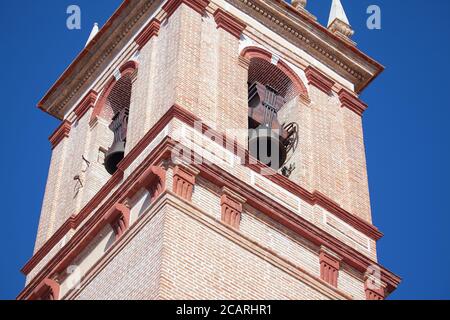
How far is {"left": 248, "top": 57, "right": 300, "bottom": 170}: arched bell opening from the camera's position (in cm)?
3522

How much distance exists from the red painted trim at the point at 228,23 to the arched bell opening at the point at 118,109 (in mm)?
2653

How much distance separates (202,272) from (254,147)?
6048mm

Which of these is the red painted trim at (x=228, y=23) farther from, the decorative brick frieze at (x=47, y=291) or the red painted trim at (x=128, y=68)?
the decorative brick frieze at (x=47, y=291)

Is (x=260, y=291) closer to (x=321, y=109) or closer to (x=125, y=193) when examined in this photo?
(x=125, y=193)

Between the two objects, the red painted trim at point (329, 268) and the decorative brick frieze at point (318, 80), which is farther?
the decorative brick frieze at point (318, 80)

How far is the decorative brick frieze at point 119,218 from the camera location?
31.7 m

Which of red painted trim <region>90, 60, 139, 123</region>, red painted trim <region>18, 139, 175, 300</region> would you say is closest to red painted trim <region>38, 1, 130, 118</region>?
red painted trim <region>90, 60, 139, 123</region>

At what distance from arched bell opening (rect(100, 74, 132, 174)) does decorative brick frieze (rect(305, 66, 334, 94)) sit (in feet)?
14.4

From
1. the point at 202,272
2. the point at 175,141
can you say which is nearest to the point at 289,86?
the point at 175,141

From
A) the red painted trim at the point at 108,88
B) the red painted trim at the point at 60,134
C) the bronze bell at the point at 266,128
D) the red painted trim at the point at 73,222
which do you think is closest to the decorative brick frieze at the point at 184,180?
the red painted trim at the point at 73,222

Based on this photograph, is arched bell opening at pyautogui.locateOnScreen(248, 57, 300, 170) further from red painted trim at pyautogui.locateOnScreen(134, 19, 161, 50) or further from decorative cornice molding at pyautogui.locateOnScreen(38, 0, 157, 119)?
decorative cornice molding at pyautogui.locateOnScreen(38, 0, 157, 119)

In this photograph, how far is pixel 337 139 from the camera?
37031 mm

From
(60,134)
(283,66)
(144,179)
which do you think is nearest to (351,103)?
(283,66)

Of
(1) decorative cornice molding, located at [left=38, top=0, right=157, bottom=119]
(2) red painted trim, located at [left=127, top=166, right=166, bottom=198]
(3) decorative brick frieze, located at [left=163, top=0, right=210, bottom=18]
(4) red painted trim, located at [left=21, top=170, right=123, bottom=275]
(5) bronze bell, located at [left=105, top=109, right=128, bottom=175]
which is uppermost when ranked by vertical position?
(1) decorative cornice molding, located at [left=38, top=0, right=157, bottom=119]
